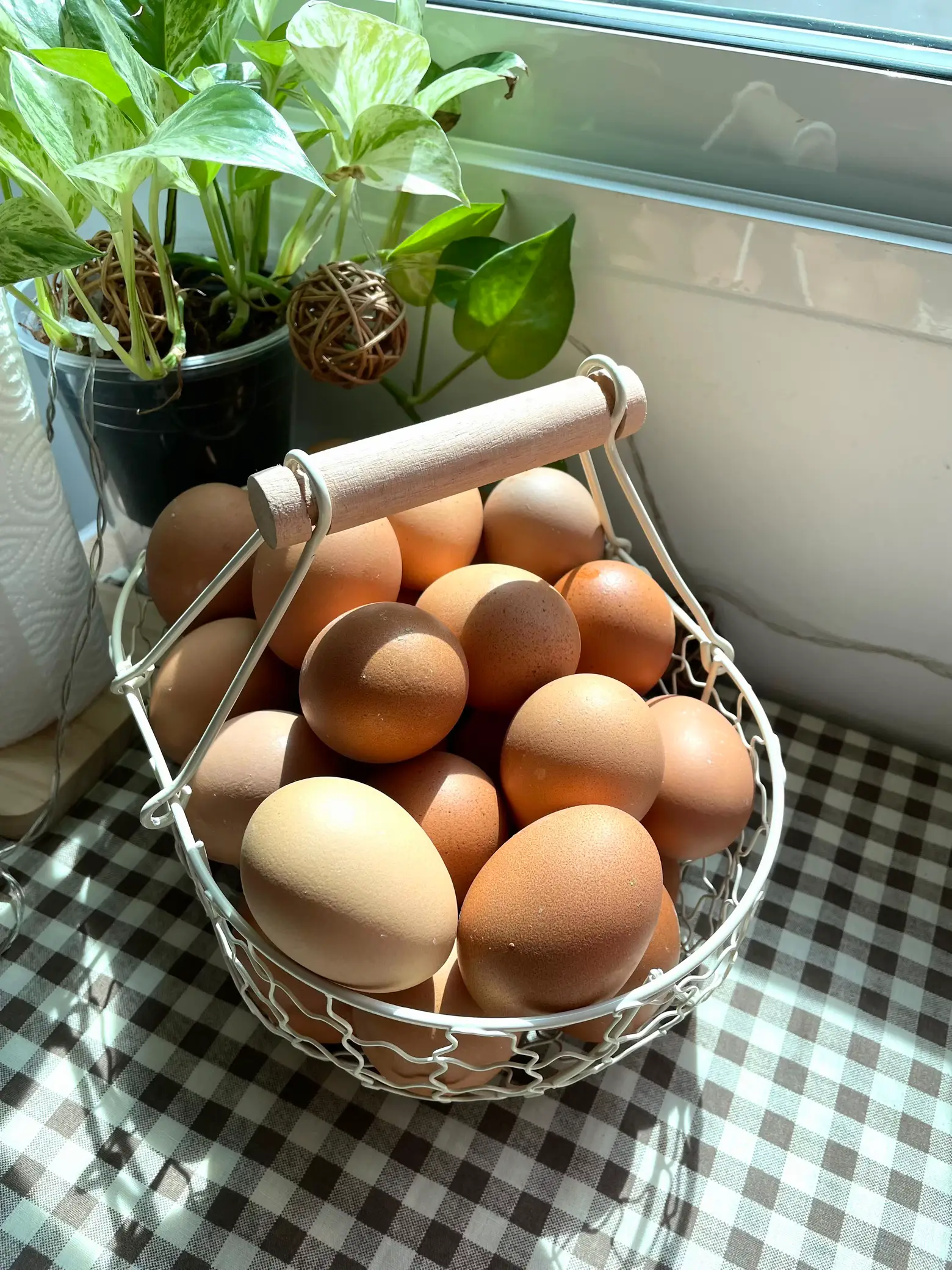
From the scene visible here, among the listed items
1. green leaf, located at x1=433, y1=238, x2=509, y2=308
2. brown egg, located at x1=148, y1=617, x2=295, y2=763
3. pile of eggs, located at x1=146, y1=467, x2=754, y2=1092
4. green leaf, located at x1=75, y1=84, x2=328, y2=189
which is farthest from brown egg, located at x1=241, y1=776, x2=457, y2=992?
green leaf, located at x1=433, y1=238, x2=509, y2=308

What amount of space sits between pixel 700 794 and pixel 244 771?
0.21 m

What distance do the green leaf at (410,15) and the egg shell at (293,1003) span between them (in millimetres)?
451

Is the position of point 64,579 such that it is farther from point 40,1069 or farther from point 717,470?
point 717,470

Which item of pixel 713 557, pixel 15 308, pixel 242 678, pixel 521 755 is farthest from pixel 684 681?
pixel 15 308

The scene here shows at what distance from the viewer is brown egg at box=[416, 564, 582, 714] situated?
427mm

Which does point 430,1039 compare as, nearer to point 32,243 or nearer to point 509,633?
point 509,633

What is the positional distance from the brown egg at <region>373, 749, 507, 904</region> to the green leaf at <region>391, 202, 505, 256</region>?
0.31 meters

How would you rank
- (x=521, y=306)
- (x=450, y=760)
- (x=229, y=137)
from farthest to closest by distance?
(x=521, y=306) → (x=450, y=760) → (x=229, y=137)

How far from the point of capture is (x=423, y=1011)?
374mm

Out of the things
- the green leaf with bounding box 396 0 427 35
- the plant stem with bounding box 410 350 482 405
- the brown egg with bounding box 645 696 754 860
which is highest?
the green leaf with bounding box 396 0 427 35

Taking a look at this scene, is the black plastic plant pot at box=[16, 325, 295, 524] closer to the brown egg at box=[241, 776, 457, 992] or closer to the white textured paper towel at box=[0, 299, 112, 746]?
the white textured paper towel at box=[0, 299, 112, 746]

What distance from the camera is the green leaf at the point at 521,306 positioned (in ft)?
1.68

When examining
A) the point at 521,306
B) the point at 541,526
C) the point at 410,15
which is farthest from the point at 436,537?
the point at 410,15

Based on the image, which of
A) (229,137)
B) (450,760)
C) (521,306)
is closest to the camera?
(229,137)
